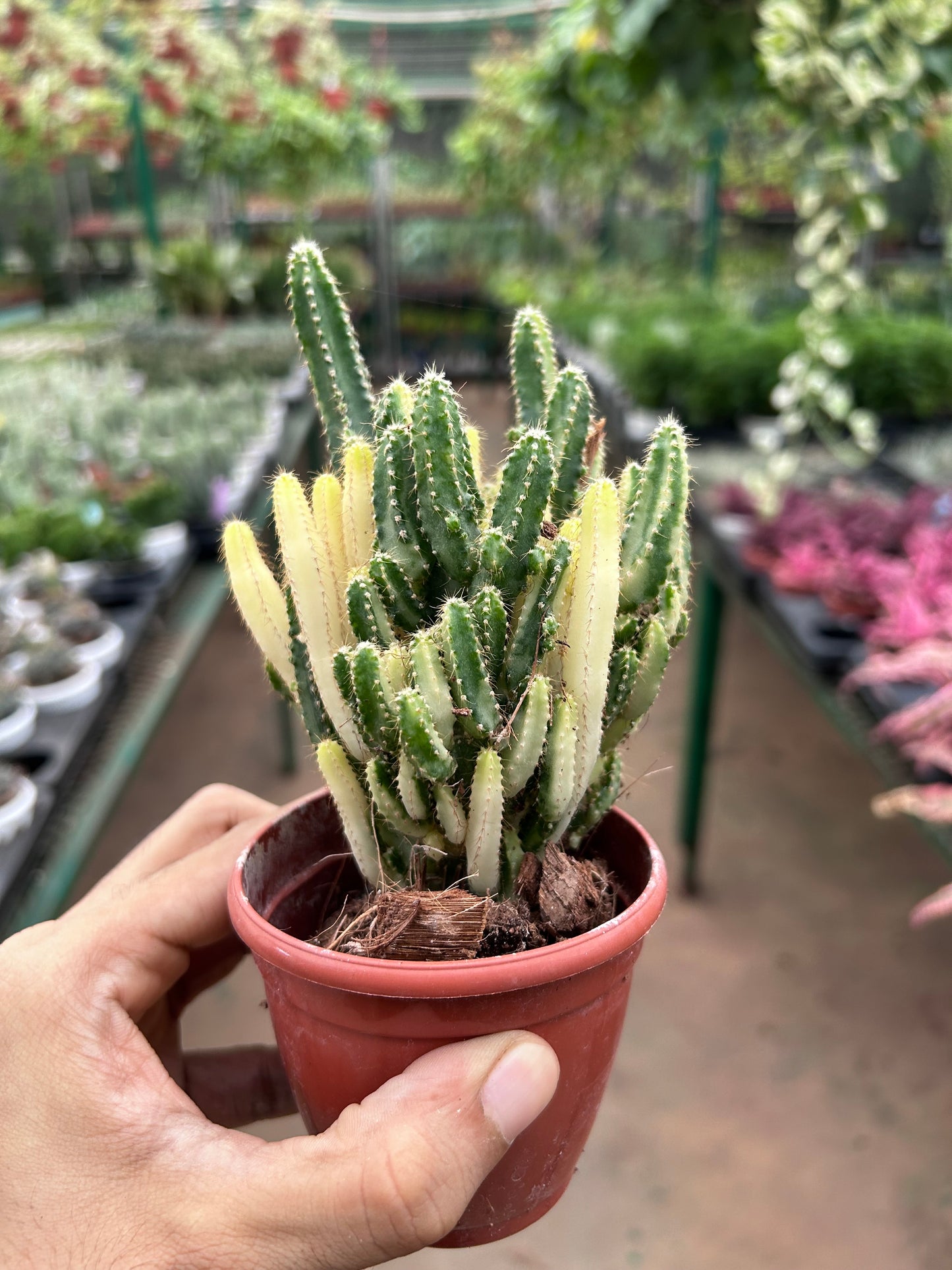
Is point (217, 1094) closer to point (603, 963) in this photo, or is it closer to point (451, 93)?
point (603, 963)

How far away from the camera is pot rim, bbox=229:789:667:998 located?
667 millimetres

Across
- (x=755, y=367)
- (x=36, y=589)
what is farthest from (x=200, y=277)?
(x=36, y=589)

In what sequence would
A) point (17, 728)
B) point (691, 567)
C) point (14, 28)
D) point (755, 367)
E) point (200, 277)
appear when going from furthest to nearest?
1. point (200, 277)
2. point (755, 367)
3. point (14, 28)
4. point (17, 728)
5. point (691, 567)

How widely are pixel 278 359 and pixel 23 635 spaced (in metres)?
3.64

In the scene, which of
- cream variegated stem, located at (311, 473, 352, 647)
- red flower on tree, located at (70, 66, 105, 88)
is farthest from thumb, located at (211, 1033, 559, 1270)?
red flower on tree, located at (70, 66, 105, 88)

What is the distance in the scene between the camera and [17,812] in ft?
5.15

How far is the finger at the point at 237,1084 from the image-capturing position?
1038mm

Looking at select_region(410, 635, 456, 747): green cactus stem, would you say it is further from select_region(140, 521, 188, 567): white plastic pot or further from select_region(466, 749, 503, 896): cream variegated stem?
select_region(140, 521, 188, 567): white plastic pot

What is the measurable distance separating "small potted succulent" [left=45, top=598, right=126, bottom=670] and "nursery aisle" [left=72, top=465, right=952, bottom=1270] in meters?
0.91

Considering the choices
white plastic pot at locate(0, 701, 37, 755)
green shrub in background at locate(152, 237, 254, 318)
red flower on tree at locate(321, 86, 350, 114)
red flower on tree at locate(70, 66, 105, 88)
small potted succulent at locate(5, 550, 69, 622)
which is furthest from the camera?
green shrub in background at locate(152, 237, 254, 318)

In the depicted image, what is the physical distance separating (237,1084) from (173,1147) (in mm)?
335

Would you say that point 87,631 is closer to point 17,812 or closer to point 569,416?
point 17,812

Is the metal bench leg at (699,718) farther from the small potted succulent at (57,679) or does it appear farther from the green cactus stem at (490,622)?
the green cactus stem at (490,622)

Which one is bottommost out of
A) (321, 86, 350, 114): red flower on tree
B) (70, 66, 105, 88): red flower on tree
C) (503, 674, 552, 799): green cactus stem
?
(503, 674, 552, 799): green cactus stem
